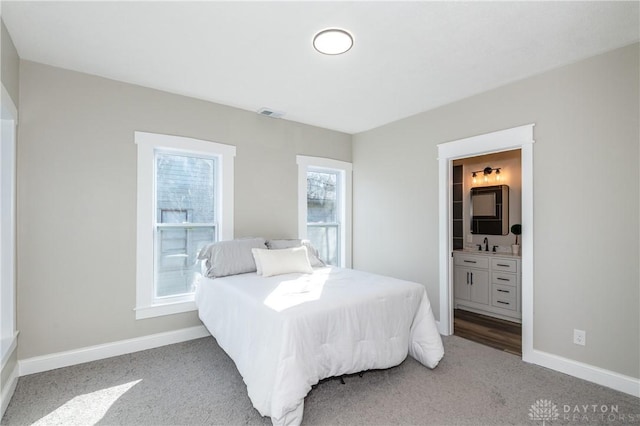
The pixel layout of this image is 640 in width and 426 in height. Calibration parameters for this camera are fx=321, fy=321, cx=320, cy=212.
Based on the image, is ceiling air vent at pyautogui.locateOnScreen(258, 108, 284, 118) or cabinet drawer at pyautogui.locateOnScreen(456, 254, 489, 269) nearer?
ceiling air vent at pyautogui.locateOnScreen(258, 108, 284, 118)

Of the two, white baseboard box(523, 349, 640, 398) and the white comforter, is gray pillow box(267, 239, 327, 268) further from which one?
white baseboard box(523, 349, 640, 398)

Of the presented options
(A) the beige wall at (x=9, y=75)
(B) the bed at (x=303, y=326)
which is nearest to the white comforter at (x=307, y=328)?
(B) the bed at (x=303, y=326)

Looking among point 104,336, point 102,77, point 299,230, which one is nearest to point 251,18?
point 102,77

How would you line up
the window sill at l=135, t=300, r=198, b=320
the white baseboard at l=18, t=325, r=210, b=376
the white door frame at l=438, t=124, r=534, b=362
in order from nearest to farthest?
the white baseboard at l=18, t=325, r=210, b=376 → the white door frame at l=438, t=124, r=534, b=362 → the window sill at l=135, t=300, r=198, b=320

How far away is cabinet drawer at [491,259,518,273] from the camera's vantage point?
4.07 meters

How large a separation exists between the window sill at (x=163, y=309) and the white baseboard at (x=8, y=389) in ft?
2.96

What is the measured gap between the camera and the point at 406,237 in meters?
4.08

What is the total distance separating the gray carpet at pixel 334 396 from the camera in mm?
2070

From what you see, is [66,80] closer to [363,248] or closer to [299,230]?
[299,230]

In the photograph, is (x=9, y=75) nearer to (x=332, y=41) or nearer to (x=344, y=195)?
(x=332, y=41)

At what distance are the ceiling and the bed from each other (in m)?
1.80

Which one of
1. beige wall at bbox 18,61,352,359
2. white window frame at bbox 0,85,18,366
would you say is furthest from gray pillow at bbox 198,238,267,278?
white window frame at bbox 0,85,18,366

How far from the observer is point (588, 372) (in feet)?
8.34

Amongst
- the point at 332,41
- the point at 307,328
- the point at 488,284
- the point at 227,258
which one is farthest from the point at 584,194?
the point at 227,258
